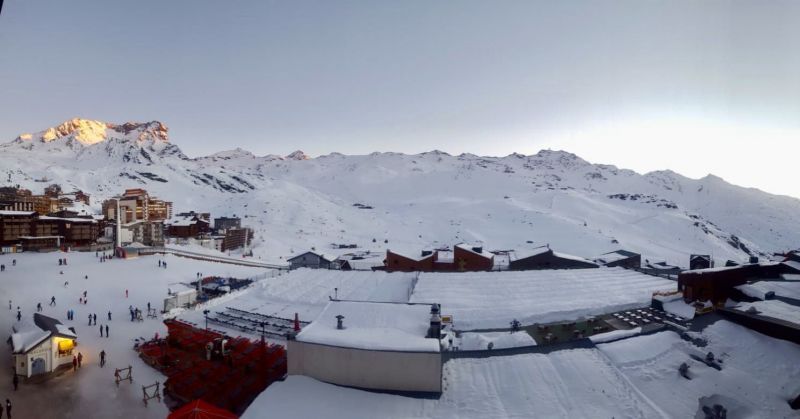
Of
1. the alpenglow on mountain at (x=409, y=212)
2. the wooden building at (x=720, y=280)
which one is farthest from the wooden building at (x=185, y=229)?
the wooden building at (x=720, y=280)

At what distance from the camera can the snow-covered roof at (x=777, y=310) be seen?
14.0 meters

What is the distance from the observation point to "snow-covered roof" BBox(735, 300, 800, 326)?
14.0m

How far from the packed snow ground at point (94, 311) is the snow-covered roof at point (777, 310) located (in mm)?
23459

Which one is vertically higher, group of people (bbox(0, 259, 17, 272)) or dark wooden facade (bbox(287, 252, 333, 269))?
group of people (bbox(0, 259, 17, 272))

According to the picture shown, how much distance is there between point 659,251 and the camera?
300 ft

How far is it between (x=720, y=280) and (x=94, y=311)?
131ft

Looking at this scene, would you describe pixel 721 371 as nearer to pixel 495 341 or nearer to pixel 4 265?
pixel 495 341

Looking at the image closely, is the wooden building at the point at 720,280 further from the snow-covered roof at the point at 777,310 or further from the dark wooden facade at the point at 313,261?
the dark wooden facade at the point at 313,261

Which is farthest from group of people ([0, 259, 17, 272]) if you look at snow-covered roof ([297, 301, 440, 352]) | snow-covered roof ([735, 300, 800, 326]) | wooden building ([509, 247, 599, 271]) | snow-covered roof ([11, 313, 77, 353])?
snow-covered roof ([735, 300, 800, 326])

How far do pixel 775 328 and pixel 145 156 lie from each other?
18879 centimetres

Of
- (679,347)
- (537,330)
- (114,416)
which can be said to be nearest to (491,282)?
(537,330)

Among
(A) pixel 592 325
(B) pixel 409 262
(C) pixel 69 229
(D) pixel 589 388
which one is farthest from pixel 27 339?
(C) pixel 69 229

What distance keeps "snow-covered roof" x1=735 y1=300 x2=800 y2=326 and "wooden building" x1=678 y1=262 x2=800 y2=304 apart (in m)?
4.67

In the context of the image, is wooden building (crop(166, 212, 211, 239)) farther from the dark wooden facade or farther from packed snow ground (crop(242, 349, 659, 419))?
packed snow ground (crop(242, 349, 659, 419))
